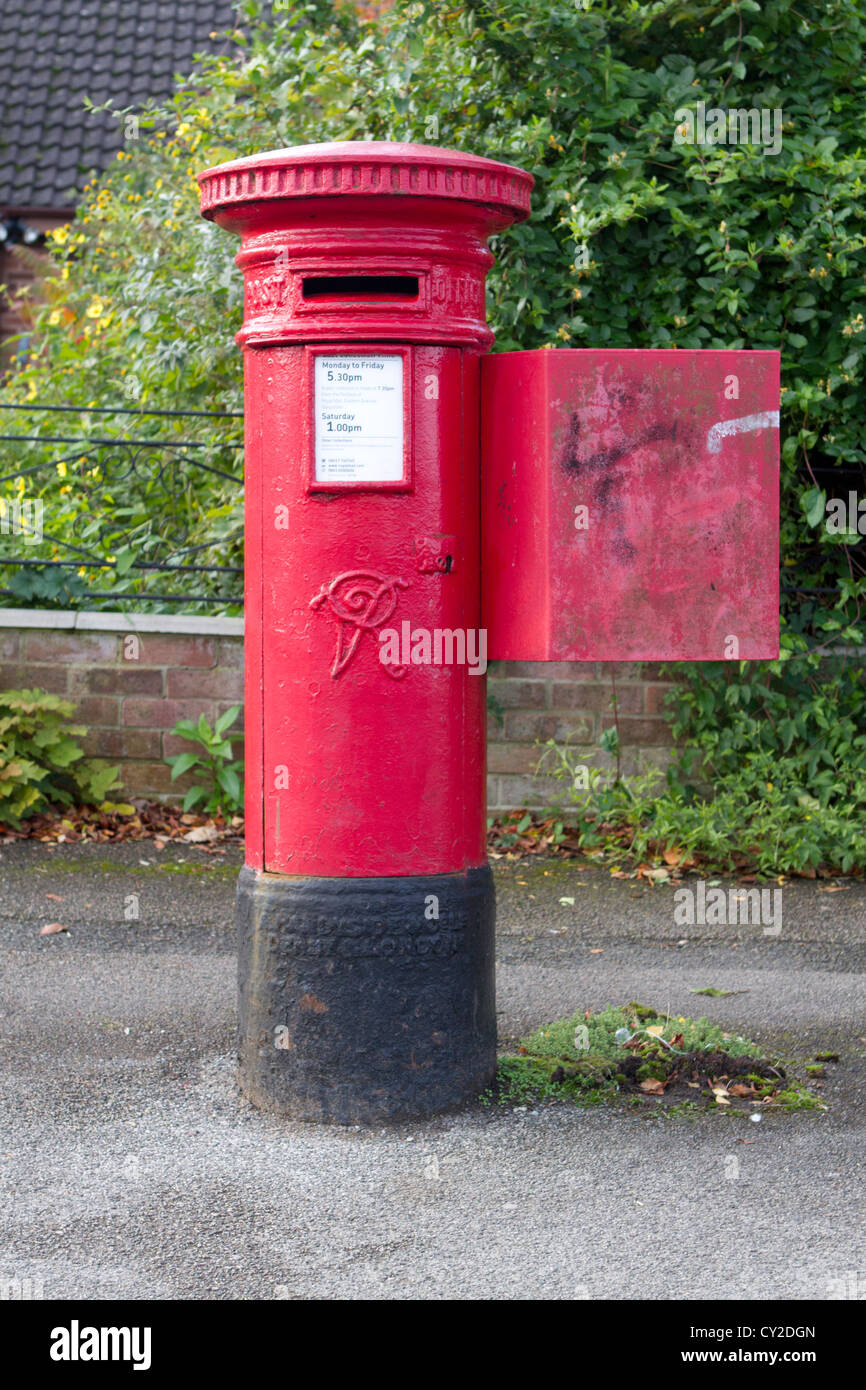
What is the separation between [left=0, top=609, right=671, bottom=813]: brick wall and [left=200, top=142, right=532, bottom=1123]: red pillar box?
2.98m

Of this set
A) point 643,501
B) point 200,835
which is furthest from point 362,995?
point 200,835

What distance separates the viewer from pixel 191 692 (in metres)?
6.88

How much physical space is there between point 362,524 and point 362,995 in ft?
3.72

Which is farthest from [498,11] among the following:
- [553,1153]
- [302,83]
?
[553,1153]

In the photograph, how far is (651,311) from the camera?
6469mm

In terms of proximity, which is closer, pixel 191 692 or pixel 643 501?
pixel 643 501

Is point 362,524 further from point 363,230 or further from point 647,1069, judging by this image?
point 647,1069

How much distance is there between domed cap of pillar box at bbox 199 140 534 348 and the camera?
342 centimetres

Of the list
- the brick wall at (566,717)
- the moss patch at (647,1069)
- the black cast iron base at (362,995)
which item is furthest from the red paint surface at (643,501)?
the brick wall at (566,717)

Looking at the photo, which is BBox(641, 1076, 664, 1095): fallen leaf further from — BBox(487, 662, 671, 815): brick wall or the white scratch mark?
BBox(487, 662, 671, 815): brick wall

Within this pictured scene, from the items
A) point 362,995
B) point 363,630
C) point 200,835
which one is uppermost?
point 363,630

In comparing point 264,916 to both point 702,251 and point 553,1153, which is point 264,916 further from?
point 702,251

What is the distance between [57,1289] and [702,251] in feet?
15.8

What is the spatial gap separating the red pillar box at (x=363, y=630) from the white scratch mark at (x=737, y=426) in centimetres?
58
